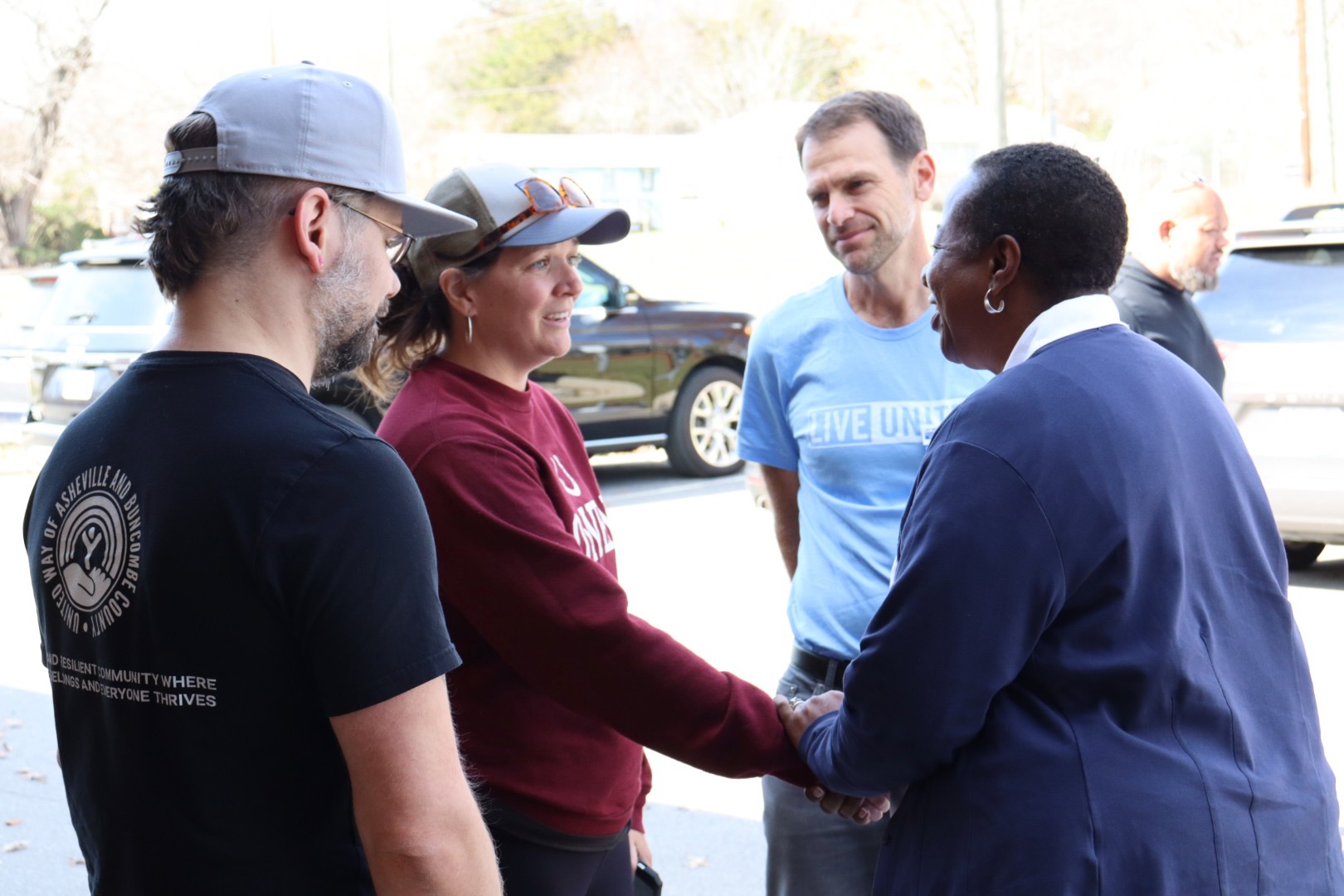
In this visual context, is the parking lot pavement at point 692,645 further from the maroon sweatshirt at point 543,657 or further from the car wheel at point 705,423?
the maroon sweatshirt at point 543,657

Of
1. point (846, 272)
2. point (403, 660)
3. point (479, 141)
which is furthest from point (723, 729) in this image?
point (479, 141)

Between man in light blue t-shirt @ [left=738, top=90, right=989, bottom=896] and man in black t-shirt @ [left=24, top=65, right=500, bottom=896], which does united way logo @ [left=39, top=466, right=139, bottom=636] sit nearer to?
man in black t-shirt @ [left=24, top=65, right=500, bottom=896]

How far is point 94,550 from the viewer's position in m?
1.78

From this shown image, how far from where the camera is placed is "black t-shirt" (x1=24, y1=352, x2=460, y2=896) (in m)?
1.65

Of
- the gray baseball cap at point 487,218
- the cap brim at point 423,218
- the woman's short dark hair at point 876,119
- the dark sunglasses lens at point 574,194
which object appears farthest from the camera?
the woman's short dark hair at point 876,119

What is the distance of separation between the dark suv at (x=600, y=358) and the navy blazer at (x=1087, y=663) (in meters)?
8.74

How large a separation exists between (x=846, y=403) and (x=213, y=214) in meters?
1.65

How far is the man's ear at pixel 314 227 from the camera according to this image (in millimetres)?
1821

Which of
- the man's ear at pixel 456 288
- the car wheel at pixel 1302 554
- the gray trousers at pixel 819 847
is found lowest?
the car wheel at pixel 1302 554

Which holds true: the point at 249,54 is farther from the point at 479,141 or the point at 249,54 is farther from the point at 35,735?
the point at 35,735

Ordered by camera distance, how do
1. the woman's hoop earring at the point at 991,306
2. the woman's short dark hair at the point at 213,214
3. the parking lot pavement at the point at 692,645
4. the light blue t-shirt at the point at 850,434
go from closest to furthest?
the woman's short dark hair at the point at 213,214 → the woman's hoop earring at the point at 991,306 → the light blue t-shirt at the point at 850,434 → the parking lot pavement at the point at 692,645

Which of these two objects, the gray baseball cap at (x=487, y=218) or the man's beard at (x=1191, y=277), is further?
the man's beard at (x=1191, y=277)

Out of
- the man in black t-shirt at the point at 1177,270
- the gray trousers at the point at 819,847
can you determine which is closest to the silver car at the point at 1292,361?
the man in black t-shirt at the point at 1177,270

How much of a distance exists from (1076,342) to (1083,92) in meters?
76.0
